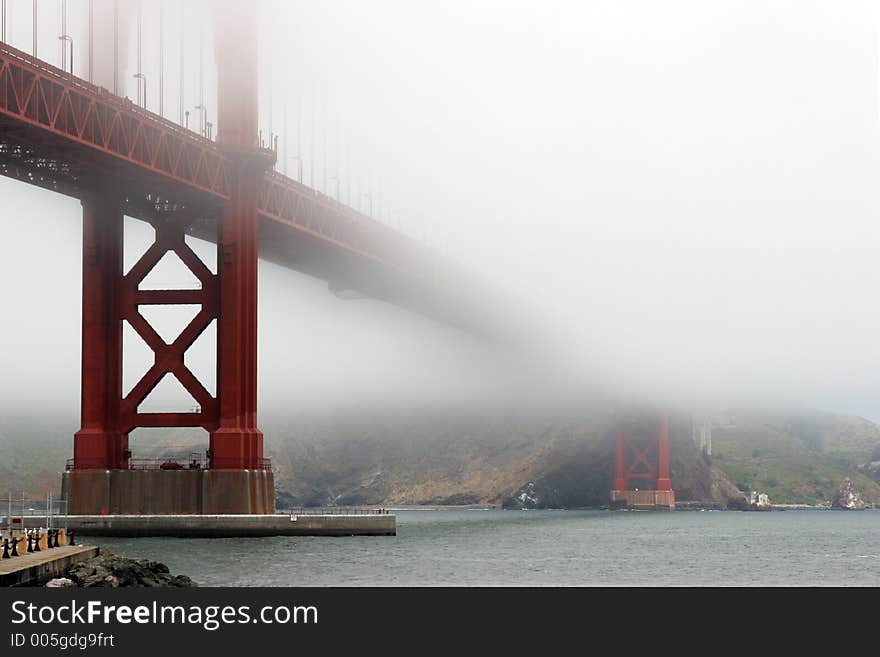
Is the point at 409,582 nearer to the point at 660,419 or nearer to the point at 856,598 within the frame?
the point at 856,598

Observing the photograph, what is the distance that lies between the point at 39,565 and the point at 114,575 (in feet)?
6.88

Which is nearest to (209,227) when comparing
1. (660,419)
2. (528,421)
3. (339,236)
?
(339,236)

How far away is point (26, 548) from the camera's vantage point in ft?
117

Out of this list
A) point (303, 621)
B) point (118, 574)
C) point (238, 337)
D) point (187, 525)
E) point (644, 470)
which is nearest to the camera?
point (303, 621)

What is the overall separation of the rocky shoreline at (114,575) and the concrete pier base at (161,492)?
2281 cm

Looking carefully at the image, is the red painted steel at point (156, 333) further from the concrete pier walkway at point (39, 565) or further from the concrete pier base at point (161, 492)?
the concrete pier walkway at point (39, 565)

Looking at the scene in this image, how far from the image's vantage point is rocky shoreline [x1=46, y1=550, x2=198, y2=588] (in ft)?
106

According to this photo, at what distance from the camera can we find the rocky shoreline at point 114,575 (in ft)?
106

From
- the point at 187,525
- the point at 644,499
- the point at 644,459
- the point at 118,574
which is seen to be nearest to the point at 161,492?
the point at 187,525

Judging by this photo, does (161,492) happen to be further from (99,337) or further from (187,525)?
(99,337)

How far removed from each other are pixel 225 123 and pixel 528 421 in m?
117

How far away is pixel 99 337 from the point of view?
2415 inches

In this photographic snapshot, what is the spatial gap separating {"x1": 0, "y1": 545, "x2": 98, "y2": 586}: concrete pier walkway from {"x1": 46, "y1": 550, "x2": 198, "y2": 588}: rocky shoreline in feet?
0.72

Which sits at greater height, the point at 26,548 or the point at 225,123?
the point at 225,123
